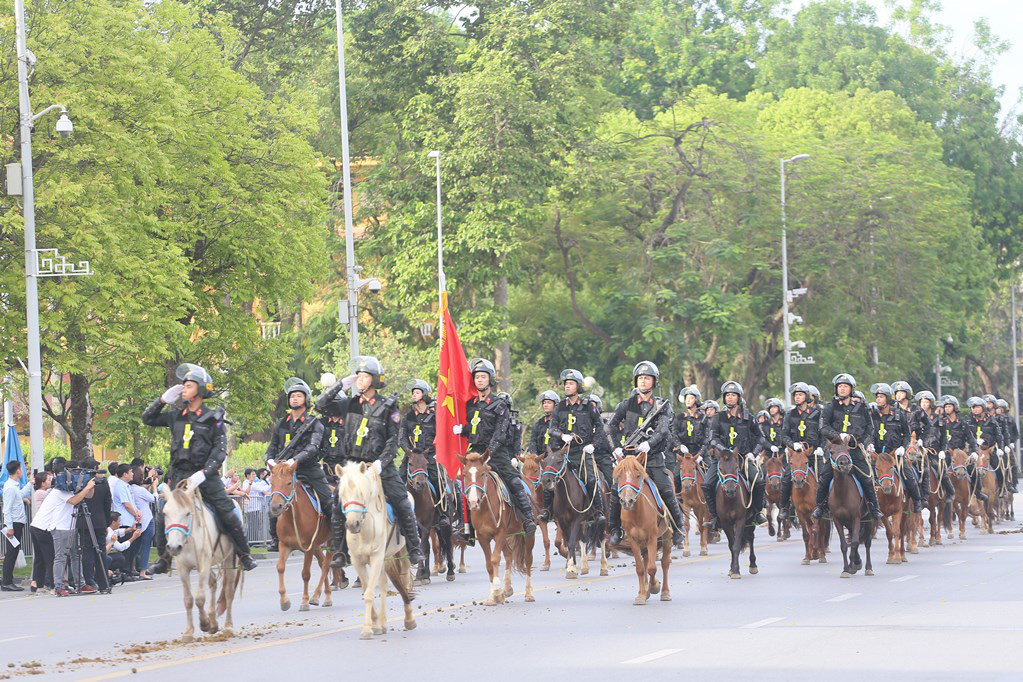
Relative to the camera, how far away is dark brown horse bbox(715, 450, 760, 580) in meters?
21.0

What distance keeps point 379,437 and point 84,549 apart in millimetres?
8469

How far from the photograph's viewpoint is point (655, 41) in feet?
271

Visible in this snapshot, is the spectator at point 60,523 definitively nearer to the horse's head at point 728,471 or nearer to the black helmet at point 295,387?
the black helmet at point 295,387

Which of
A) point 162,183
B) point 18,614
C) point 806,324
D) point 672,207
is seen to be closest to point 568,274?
point 672,207

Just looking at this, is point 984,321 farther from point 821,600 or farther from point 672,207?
point 821,600

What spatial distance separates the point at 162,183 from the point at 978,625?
27.0 meters

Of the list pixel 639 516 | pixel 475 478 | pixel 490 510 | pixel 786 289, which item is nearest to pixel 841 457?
pixel 639 516

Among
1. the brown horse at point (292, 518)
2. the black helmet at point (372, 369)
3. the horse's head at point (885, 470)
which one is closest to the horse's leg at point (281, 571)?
the brown horse at point (292, 518)

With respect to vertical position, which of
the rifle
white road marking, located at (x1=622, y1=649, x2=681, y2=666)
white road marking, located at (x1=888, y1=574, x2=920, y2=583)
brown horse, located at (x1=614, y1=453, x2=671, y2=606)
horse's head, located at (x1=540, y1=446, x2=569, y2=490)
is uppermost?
the rifle

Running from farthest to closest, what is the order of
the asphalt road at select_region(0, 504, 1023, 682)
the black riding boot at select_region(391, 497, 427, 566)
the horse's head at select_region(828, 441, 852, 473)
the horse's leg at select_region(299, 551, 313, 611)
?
the horse's head at select_region(828, 441, 852, 473)
the horse's leg at select_region(299, 551, 313, 611)
the black riding boot at select_region(391, 497, 427, 566)
the asphalt road at select_region(0, 504, 1023, 682)

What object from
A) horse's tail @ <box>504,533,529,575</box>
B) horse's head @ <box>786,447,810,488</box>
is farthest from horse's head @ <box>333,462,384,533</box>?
horse's head @ <box>786,447,810,488</box>

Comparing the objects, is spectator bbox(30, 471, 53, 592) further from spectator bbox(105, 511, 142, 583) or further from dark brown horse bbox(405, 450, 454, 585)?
dark brown horse bbox(405, 450, 454, 585)

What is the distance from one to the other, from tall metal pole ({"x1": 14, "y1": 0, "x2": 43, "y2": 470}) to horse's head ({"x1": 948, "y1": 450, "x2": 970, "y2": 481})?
15.8 meters

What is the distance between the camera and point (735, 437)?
22.3m
